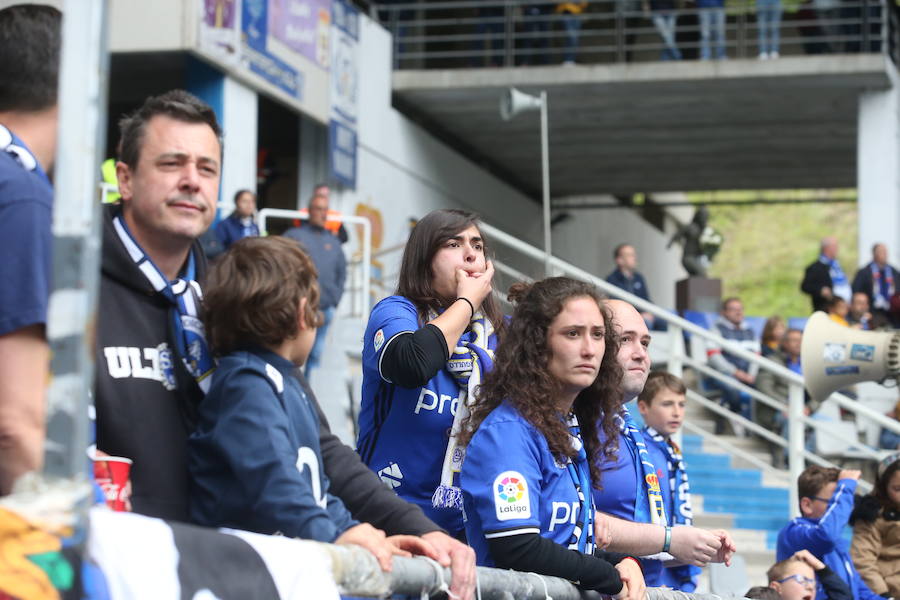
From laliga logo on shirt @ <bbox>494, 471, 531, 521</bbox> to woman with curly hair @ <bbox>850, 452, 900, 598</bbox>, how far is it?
12.5ft

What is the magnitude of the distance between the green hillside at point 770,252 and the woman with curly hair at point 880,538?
156ft

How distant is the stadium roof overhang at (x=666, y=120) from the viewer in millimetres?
20344

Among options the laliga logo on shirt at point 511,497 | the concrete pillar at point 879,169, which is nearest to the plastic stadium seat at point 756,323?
the concrete pillar at point 879,169

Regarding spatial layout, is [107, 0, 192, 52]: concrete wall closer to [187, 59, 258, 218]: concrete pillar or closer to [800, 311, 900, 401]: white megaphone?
[187, 59, 258, 218]: concrete pillar

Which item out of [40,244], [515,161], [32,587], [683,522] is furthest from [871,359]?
[515,161]

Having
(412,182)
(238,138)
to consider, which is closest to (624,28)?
(412,182)

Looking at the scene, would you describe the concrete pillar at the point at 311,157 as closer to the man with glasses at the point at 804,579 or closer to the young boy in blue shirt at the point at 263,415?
the man with glasses at the point at 804,579

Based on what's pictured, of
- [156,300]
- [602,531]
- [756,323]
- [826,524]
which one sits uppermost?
[756,323]

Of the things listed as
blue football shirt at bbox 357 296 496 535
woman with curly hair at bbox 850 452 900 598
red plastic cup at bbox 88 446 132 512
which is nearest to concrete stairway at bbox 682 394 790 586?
woman with curly hair at bbox 850 452 900 598

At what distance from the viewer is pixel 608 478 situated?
458 cm

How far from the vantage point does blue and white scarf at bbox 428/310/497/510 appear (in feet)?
13.4

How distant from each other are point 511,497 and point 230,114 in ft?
42.8

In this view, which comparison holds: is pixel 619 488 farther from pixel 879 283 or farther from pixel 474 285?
pixel 879 283

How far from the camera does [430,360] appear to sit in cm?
399
